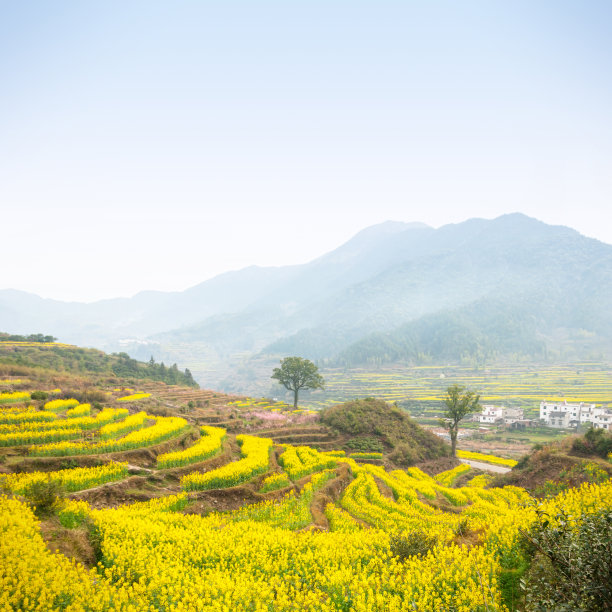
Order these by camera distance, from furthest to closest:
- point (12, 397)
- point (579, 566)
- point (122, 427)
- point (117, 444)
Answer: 1. point (12, 397)
2. point (122, 427)
3. point (117, 444)
4. point (579, 566)

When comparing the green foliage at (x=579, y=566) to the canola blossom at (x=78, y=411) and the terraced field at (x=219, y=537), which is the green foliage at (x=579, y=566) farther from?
the canola blossom at (x=78, y=411)

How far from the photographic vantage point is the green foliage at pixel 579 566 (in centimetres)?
462

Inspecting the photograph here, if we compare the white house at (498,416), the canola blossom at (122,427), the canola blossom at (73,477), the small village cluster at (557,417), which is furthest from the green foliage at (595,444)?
the white house at (498,416)

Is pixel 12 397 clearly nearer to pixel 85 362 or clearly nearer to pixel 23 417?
pixel 23 417

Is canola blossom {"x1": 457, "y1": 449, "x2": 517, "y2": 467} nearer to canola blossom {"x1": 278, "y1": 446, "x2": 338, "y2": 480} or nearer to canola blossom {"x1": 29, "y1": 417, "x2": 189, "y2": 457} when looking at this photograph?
canola blossom {"x1": 278, "y1": 446, "x2": 338, "y2": 480}

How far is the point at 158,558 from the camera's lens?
8766 millimetres

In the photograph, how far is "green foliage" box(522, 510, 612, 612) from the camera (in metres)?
4.62

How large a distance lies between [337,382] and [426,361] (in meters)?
63.8

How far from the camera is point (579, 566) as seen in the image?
16.1 feet

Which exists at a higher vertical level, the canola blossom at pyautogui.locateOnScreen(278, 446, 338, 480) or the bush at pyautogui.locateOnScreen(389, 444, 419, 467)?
the canola blossom at pyautogui.locateOnScreen(278, 446, 338, 480)

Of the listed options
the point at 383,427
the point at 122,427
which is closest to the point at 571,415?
the point at 383,427

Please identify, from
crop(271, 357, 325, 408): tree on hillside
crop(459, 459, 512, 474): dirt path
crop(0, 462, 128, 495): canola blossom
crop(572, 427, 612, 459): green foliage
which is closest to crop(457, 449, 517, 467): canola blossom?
crop(459, 459, 512, 474): dirt path

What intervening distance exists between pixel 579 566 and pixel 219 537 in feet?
29.5

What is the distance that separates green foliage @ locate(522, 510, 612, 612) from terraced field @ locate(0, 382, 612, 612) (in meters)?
0.78
